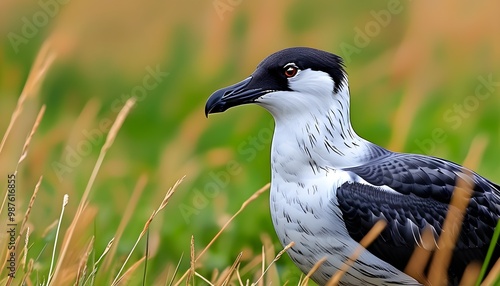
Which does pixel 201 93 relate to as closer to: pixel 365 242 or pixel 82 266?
pixel 365 242

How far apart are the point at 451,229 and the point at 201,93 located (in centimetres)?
422

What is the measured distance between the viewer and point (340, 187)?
627cm

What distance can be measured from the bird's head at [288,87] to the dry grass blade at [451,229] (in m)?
0.86

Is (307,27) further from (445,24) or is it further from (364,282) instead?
(364,282)

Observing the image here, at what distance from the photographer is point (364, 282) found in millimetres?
6273

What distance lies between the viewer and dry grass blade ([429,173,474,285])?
6320 mm

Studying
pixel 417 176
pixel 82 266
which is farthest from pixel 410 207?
pixel 82 266

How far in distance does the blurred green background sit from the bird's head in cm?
184

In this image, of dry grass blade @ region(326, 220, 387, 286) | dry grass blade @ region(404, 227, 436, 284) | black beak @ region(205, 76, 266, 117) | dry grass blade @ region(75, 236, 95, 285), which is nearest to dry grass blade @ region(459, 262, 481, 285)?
dry grass blade @ region(404, 227, 436, 284)

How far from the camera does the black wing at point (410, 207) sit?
6.25m

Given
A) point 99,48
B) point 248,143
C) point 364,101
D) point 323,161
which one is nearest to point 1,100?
point 99,48

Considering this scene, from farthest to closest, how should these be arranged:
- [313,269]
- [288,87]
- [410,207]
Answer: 1. [288,87]
2. [410,207]
3. [313,269]

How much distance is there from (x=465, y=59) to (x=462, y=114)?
0.92 metres

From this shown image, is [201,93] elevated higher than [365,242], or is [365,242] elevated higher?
[365,242]
